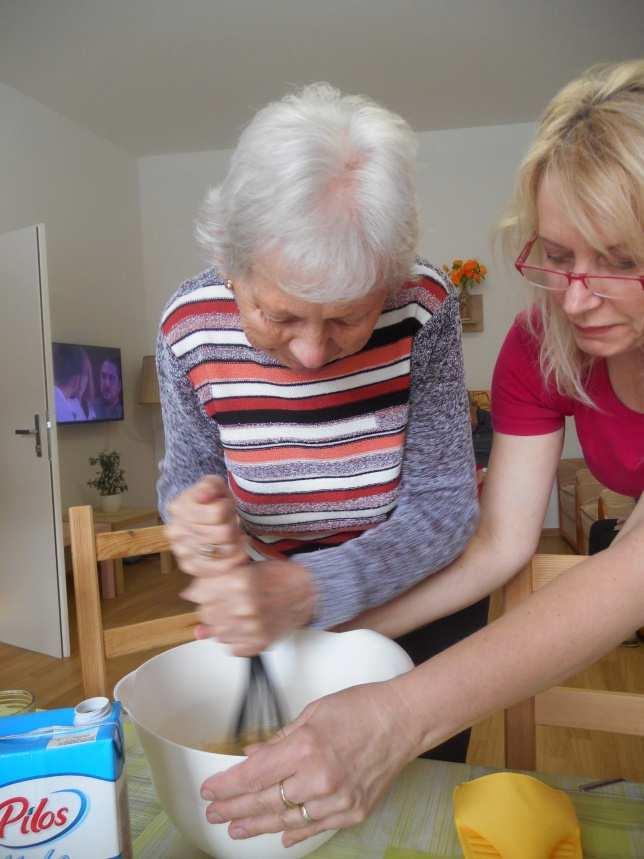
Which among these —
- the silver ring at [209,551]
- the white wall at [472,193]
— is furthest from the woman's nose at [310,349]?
the white wall at [472,193]

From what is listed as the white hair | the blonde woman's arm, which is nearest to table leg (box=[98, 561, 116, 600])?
the blonde woman's arm

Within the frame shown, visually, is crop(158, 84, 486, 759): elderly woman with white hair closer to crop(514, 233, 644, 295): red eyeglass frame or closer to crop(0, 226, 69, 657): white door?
crop(514, 233, 644, 295): red eyeglass frame

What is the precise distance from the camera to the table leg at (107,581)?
3.69 meters

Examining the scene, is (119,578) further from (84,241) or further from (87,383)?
(84,241)

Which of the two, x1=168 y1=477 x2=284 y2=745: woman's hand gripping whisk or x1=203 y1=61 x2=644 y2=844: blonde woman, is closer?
x1=203 y1=61 x2=644 y2=844: blonde woman

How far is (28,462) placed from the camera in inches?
118

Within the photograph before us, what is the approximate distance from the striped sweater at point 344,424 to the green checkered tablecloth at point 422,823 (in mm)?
248

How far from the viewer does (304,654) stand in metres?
0.78

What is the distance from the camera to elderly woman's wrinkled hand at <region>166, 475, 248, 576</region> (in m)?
0.70

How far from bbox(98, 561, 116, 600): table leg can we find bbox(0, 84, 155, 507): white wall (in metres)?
0.60

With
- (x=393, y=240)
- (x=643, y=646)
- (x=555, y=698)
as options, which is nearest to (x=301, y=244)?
(x=393, y=240)

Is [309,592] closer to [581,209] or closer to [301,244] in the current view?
[301,244]

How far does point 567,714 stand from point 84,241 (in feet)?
14.0

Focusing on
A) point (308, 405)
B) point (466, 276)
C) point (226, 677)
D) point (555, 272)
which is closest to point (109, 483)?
point (466, 276)
